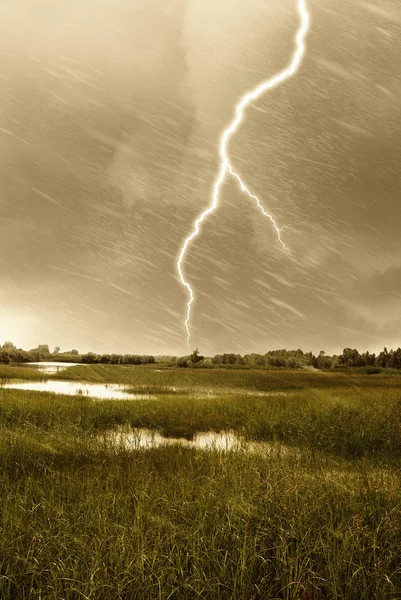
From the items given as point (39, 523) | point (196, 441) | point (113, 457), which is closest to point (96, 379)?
point (196, 441)

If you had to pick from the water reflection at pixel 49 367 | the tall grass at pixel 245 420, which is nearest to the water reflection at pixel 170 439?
the tall grass at pixel 245 420

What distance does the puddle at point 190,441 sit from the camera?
1078cm

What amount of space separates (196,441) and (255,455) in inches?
149

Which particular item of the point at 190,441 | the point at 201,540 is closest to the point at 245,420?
the point at 190,441

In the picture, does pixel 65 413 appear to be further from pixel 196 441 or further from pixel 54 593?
pixel 54 593

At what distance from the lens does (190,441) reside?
1284 cm

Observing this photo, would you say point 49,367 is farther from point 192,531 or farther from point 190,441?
point 192,531

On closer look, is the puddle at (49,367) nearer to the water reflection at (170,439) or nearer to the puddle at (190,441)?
the water reflection at (170,439)

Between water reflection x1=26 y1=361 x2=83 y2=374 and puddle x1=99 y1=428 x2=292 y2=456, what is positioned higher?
puddle x1=99 y1=428 x2=292 y2=456

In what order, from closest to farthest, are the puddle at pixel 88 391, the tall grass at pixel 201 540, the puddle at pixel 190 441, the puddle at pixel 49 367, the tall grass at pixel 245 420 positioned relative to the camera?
the tall grass at pixel 201 540
the puddle at pixel 190 441
the tall grass at pixel 245 420
the puddle at pixel 88 391
the puddle at pixel 49 367

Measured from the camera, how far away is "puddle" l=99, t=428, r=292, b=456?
10781 millimetres

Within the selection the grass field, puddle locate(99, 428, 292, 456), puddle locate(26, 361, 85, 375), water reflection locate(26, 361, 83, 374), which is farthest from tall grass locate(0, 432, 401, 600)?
water reflection locate(26, 361, 83, 374)

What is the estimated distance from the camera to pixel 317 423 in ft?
46.5

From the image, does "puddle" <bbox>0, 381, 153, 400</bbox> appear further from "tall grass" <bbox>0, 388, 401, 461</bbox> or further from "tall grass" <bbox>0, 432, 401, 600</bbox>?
"tall grass" <bbox>0, 432, 401, 600</bbox>
